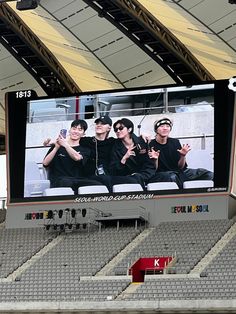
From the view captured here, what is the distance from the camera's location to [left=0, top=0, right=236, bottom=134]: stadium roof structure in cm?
3894

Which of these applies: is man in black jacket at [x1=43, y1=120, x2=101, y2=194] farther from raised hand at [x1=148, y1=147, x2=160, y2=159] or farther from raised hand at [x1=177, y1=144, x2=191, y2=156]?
raised hand at [x1=177, y1=144, x2=191, y2=156]

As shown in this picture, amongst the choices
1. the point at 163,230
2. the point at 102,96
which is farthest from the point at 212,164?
the point at 102,96

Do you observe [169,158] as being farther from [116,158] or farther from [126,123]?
[126,123]

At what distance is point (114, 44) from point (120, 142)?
16.0 ft

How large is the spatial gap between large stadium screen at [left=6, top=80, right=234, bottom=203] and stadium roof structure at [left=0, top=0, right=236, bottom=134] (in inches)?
74.0

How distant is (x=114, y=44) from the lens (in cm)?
4153

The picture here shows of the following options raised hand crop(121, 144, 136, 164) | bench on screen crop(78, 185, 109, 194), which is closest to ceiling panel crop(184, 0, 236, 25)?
raised hand crop(121, 144, 136, 164)

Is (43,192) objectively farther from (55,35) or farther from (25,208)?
(55,35)

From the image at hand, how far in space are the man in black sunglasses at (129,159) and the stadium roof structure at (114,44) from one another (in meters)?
3.78

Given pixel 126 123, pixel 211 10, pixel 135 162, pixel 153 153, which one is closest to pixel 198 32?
pixel 211 10

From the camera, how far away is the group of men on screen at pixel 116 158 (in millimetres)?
39531

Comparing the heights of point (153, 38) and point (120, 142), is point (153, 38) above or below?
above

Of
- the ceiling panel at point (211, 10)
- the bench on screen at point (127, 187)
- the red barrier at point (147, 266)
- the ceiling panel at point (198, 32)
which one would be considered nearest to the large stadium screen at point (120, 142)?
the bench on screen at point (127, 187)

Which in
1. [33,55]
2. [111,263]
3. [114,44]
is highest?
[114,44]
